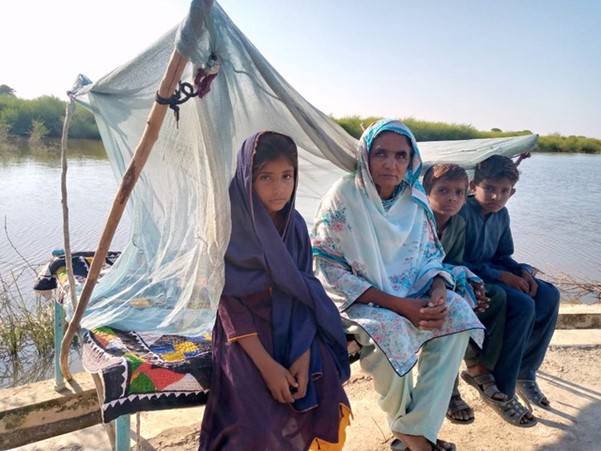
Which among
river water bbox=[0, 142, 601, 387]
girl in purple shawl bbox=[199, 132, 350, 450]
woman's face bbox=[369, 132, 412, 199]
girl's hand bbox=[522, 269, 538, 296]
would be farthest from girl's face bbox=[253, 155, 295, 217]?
river water bbox=[0, 142, 601, 387]

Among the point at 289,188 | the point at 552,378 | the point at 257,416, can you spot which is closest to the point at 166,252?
the point at 289,188

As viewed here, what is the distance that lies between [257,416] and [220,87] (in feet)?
4.02

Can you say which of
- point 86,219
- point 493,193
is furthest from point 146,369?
point 86,219

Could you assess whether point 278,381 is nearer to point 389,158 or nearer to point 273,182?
point 273,182

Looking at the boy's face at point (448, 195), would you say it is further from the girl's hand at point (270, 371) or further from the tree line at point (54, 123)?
the tree line at point (54, 123)

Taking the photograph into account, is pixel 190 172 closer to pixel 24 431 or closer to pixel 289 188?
pixel 289 188

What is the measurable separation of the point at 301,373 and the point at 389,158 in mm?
1155

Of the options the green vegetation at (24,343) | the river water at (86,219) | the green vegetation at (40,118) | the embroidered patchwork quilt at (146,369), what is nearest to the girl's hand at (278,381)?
the embroidered patchwork quilt at (146,369)

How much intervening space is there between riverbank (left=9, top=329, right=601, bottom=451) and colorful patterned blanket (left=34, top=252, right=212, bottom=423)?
0.71m

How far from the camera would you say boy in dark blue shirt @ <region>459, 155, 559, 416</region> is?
2584 mm

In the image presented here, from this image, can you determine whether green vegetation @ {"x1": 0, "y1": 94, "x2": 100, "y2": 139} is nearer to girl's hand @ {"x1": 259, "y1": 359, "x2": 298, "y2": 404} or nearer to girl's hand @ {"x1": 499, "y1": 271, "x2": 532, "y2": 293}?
girl's hand @ {"x1": 499, "y1": 271, "x2": 532, "y2": 293}

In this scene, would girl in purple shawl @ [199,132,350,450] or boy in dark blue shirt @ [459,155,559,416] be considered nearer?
girl in purple shawl @ [199,132,350,450]

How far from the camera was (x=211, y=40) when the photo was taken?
5.24 ft

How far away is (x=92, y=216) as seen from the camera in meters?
8.29
